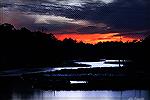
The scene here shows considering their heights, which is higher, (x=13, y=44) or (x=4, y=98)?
(x=13, y=44)

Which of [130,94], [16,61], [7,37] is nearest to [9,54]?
[16,61]

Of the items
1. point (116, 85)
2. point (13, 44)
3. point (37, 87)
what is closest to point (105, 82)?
point (116, 85)

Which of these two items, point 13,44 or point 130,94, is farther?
point 13,44

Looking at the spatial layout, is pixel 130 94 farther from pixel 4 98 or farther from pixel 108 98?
pixel 4 98

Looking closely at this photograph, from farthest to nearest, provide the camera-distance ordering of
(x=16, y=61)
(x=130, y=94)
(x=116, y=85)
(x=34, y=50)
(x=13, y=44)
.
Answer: (x=34, y=50)
(x=13, y=44)
(x=16, y=61)
(x=116, y=85)
(x=130, y=94)

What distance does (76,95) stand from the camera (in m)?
35.6

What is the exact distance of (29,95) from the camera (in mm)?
34062

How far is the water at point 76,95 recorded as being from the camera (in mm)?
33094

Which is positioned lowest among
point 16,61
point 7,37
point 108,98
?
point 108,98

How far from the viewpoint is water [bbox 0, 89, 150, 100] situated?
33.1 meters

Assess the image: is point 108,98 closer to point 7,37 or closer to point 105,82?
point 105,82

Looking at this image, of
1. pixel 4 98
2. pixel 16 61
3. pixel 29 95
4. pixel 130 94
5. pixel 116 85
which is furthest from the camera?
pixel 16 61

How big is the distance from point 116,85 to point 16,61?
48596 mm

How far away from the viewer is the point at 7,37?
95250 mm
